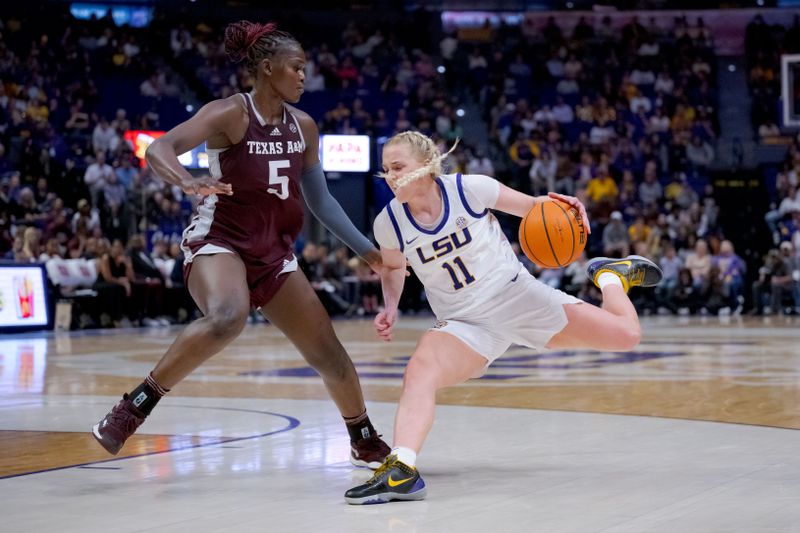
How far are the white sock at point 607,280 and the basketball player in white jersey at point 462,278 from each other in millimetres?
418

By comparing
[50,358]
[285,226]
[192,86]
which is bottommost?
[50,358]

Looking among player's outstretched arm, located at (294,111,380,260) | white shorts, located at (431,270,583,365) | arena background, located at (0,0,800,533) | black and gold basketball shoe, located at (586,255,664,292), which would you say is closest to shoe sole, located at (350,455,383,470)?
arena background, located at (0,0,800,533)

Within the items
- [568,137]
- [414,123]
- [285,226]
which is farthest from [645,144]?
[285,226]

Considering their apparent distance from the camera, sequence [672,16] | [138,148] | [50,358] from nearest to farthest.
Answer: [50,358] < [138,148] < [672,16]

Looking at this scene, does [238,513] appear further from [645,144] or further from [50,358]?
[645,144]

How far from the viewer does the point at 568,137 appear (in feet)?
84.4

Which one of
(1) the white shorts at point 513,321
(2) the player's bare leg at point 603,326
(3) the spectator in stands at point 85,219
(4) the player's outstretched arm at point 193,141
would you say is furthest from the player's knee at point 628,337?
(3) the spectator in stands at point 85,219

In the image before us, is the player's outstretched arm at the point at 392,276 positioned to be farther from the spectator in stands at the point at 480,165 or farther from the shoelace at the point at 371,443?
the spectator in stands at the point at 480,165

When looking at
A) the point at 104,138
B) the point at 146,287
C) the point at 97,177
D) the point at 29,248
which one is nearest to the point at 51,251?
the point at 29,248

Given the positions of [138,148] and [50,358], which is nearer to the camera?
[50,358]

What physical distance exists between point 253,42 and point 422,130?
1993 cm

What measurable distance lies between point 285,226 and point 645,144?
20339 millimetres

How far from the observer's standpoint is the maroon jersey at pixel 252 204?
17.1 ft

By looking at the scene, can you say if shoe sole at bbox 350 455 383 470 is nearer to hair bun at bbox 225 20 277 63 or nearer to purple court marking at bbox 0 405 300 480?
purple court marking at bbox 0 405 300 480
